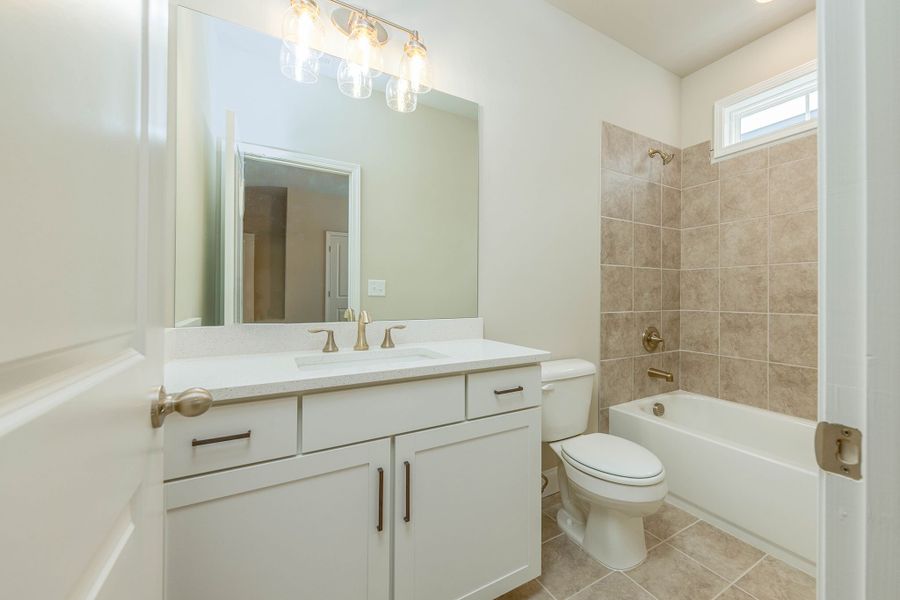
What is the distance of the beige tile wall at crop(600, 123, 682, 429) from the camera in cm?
222

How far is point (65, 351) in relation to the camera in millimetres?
275

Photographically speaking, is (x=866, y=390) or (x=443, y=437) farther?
(x=443, y=437)

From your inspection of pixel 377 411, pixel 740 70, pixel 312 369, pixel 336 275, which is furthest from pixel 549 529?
pixel 740 70

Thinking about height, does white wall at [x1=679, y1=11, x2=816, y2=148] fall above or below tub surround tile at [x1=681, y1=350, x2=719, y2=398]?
above

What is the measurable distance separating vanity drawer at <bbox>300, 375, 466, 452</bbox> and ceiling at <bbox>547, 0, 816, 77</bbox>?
2.19 m

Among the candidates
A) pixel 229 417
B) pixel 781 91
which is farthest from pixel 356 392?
pixel 781 91

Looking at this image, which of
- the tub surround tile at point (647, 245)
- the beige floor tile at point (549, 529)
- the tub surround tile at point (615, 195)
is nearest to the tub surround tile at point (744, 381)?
the tub surround tile at point (647, 245)

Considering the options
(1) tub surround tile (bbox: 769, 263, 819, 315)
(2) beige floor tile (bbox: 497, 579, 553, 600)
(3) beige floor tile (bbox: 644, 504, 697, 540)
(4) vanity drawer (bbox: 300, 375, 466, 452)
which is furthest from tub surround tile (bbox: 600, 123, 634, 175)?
(2) beige floor tile (bbox: 497, 579, 553, 600)

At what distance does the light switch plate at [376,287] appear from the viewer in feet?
4.99

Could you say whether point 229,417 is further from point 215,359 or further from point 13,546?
point 13,546

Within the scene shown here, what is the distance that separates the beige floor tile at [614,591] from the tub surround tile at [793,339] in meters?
1.61

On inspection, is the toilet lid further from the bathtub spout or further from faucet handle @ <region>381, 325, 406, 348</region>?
faucet handle @ <region>381, 325, 406, 348</region>

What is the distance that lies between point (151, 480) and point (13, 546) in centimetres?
40

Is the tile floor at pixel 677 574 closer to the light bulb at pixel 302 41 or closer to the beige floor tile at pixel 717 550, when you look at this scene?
the beige floor tile at pixel 717 550
